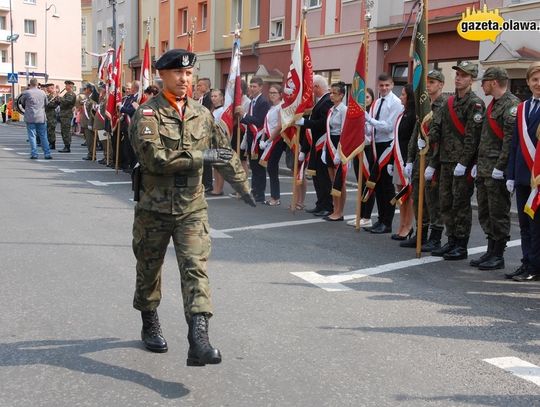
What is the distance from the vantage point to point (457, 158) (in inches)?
303

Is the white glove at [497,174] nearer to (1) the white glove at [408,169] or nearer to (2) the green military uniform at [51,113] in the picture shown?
(1) the white glove at [408,169]

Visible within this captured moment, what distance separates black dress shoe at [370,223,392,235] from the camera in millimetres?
9430

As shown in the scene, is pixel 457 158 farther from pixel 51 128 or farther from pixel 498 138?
pixel 51 128

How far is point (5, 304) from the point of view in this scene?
5586mm

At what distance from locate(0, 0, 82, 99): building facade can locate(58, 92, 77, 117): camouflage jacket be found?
2031 inches

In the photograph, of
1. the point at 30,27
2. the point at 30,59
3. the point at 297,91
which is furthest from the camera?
the point at 30,27

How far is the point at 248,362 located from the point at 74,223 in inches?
218

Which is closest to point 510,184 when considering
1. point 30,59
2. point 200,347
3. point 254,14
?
point 200,347

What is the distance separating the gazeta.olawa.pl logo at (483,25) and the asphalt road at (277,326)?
9007 mm

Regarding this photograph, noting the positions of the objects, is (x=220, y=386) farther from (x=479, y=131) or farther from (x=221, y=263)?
(x=479, y=131)

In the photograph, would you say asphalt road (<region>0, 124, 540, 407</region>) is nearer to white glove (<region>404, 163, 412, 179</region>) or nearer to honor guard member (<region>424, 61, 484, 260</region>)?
honor guard member (<region>424, 61, 484, 260</region>)

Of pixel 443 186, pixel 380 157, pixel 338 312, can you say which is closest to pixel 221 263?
pixel 338 312

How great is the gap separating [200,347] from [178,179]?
3.26 feet

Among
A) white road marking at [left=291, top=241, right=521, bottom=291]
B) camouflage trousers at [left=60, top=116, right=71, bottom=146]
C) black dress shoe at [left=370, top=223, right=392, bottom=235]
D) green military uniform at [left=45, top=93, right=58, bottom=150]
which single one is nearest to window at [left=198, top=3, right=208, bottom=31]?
green military uniform at [left=45, top=93, right=58, bottom=150]
